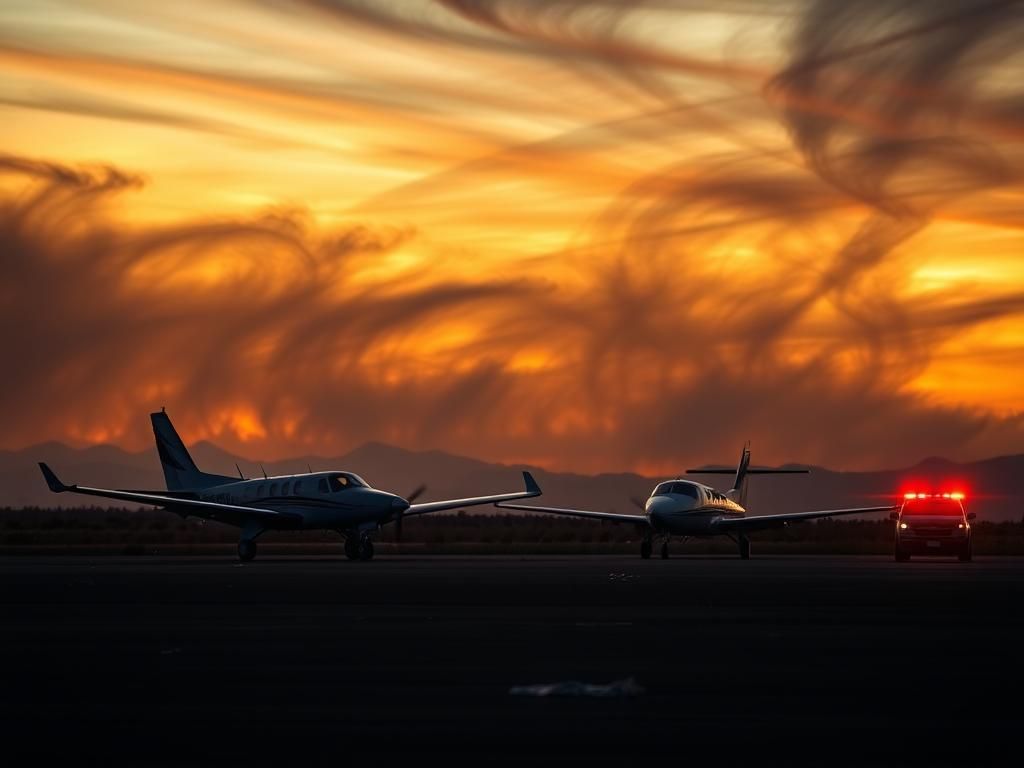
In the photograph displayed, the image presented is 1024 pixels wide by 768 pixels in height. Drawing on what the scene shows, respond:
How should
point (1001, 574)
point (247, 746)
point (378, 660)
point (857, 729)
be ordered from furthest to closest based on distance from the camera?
point (1001, 574) → point (378, 660) → point (857, 729) → point (247, 746)

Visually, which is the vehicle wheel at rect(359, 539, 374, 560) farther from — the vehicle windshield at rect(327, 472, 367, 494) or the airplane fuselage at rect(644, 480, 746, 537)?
the airplane fuselage at rect(644, 480, 746, 537)

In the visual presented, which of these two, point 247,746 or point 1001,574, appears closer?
point 247,746

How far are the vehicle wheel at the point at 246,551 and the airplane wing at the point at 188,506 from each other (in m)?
1.58

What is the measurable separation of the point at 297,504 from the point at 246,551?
8.79ft

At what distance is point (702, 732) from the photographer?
12.1 meters

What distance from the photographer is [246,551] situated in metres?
57.6

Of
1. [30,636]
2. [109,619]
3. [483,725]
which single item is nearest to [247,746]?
[483,725]

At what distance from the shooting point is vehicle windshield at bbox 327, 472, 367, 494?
5862 cm

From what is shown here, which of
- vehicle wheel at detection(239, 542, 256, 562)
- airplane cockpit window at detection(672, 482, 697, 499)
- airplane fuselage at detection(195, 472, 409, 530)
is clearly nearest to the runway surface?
vehicle wheel at detection(239, 542, 256, 562)

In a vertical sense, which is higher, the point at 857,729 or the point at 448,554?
the point at 448,554

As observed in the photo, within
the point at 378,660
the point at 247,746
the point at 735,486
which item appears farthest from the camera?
the point at 735,486

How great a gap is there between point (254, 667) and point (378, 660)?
1372mm

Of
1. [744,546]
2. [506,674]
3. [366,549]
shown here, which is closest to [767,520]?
[744,546]

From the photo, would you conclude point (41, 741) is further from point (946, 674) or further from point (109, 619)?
point (109, 619)
